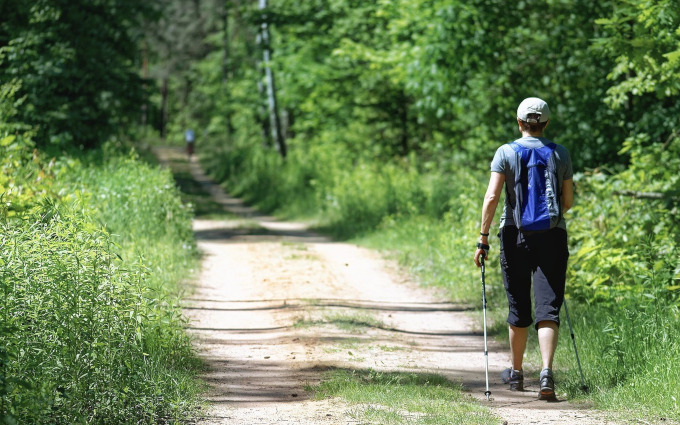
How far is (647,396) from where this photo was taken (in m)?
5.92

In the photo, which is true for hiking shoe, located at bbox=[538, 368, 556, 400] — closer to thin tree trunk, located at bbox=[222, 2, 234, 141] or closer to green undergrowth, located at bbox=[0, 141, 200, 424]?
green undergrowth, located at bbox=[0, 141, 200, 424]

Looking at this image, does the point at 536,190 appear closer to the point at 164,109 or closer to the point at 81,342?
the point at 81,342

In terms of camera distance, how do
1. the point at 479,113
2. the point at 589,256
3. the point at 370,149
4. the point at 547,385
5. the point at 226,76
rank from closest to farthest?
the point at 547,385, the point at 589,256, the point at 479,113, the point at 370,149, the point at 226,76

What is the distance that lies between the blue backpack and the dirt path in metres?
1.41

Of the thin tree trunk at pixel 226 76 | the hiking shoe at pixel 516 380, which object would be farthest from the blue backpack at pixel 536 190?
the thin tree trunk at pixel 226 76

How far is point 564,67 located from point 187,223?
769cm

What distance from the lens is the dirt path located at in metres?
6.12

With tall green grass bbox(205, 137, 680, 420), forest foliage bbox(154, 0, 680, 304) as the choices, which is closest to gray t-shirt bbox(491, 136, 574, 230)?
tall green grass bbox(205, 137, 680, 420)

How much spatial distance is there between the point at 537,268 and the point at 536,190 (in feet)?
2.04

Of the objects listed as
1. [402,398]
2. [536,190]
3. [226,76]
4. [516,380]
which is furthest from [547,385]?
[226,76]

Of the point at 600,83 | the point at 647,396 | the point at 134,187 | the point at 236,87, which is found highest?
the point at 236,87

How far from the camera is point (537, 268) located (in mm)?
6535

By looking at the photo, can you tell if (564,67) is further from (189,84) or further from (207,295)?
(189,84)

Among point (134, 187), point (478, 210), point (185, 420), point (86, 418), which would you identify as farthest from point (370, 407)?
point (134, 187)
